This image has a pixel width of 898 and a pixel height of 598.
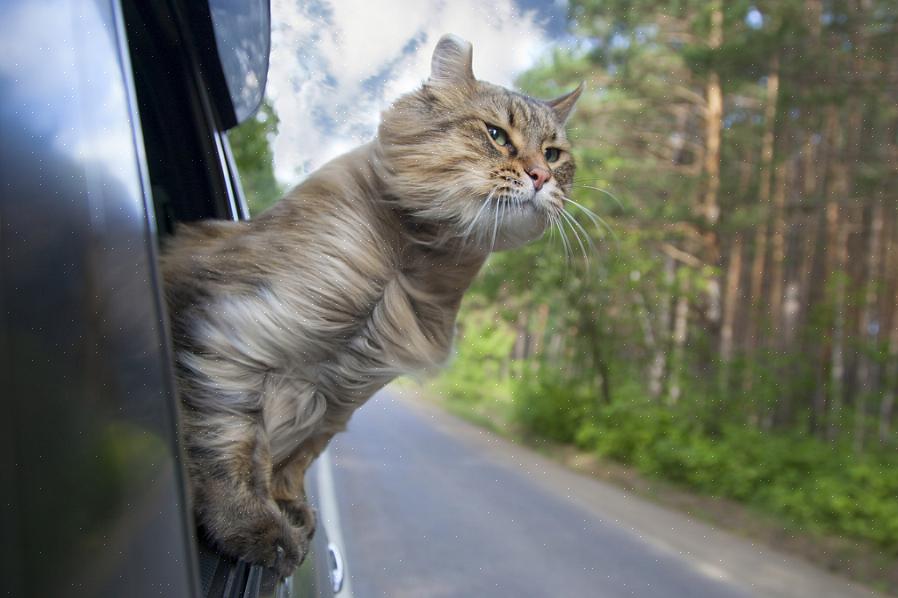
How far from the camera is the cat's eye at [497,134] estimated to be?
120cm

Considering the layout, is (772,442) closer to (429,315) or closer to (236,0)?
(429,315)

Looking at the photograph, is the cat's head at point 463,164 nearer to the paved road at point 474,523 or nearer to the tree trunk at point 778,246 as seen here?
the paved road at point 474,523

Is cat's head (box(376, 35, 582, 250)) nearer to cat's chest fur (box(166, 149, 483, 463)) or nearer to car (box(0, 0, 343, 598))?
cat's chest fur (box(166, 149, 483, 463))

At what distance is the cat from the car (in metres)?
0.26

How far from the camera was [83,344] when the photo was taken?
0.70m

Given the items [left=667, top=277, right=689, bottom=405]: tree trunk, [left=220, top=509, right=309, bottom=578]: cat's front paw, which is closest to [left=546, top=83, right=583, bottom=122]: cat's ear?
[left=220, top=509, right=309, bottom=578]: cat's front paw

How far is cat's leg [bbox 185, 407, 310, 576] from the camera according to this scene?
111cm

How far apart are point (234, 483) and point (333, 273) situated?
0.35m

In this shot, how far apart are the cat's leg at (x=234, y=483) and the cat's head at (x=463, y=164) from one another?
425 millimetres

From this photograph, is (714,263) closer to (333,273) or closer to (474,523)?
(474,523)

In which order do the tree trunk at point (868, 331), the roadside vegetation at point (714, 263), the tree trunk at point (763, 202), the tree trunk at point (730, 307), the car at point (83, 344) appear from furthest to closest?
the tree trunk at point (868, 331) → the tree trunk at point (730, 307) → the tree trunk at point (763, 202) → the roadside vegetation at point (714, 263) → the car at point (83, 344)

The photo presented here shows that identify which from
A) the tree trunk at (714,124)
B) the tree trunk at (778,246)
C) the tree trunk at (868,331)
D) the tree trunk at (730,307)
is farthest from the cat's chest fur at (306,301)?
the tree trunk at (868,331)

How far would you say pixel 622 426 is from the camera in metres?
2.49

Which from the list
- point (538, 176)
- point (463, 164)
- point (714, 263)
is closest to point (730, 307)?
point (714, 263)
